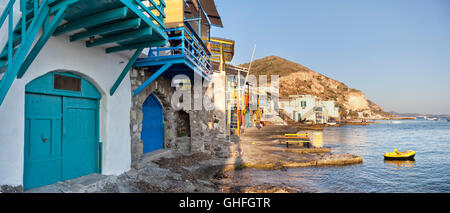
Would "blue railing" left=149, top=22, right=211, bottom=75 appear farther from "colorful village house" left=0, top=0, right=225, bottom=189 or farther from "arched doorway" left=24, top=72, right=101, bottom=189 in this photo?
→ "arched doorway" left=24, top=72, right=101, bottom=189

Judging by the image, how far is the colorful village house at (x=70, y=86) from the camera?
3693 millimetres

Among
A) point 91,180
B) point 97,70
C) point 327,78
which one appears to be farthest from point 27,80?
point 327,78

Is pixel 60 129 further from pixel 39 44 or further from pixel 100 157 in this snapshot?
pixel 39 44

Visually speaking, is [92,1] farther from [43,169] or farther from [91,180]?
[91,180]

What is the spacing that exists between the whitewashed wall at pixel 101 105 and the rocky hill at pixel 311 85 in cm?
8144

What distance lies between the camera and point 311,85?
96.2 m

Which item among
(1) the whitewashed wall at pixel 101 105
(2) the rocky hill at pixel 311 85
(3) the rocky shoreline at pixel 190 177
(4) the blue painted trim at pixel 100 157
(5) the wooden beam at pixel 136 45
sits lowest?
(3) the rocky shoreline at pixel 190 177

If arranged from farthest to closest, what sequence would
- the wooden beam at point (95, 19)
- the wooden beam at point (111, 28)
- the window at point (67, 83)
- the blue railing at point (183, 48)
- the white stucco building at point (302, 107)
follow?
1. the white stucco building at point (302, 107)
2. the blue railing at point (183, 48)
3. the window at point (67, 83)
4. the wooden beam at point (111, 28)
5. the wooden beam at point (95, 19)

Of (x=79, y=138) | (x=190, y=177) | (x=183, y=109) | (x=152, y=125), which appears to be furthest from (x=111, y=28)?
(x=183, y=109)

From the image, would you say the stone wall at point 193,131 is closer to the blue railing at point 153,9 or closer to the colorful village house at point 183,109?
the colorful village house at point 183,109

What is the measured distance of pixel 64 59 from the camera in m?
4.71

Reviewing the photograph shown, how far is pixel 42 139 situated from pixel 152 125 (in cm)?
427

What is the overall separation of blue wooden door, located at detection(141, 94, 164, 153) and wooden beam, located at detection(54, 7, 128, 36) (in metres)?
4.12

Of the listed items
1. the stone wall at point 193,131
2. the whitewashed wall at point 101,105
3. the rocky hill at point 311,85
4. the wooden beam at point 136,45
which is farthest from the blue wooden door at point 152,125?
the rocky hill at point 311,85
